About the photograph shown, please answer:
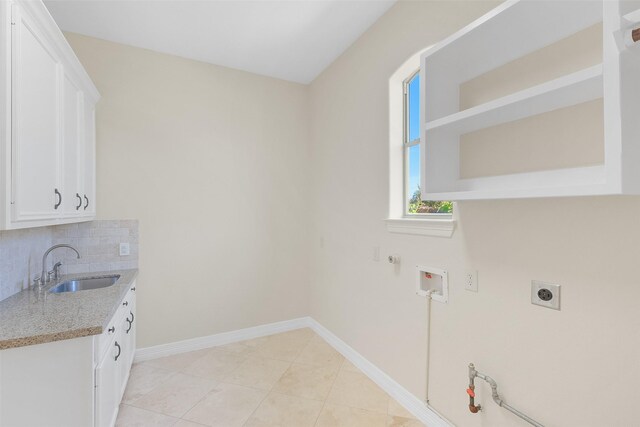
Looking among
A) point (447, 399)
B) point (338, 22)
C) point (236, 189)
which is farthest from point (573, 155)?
point (236, 189)

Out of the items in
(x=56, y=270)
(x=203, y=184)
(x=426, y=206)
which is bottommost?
(x=56, y=270)

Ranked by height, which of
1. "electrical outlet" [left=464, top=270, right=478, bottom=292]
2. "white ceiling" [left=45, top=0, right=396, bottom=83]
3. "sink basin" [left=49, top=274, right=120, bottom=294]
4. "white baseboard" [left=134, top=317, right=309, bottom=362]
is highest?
"white ceiling" [left=45, top=0, right=396, bottom=83]

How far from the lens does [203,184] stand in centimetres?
304

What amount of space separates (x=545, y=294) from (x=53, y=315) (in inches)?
95.3

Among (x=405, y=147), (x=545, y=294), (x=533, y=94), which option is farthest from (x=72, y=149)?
(x=545, y=294)

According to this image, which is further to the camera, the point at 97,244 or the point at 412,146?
the point at 97,244

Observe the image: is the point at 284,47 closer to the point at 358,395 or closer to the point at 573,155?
the point at 573,155

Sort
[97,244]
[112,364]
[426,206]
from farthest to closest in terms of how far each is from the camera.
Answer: [97,244], [426,206], [112,364]

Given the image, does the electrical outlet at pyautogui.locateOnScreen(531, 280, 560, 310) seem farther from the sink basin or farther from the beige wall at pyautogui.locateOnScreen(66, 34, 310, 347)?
the sink basin

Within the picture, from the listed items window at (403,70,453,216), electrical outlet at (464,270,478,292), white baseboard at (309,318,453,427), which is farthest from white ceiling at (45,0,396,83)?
white baseboard at (309,318,453,427)

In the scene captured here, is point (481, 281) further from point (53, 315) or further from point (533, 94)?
point (53, 315)

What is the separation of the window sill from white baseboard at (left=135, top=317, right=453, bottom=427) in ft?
3.72

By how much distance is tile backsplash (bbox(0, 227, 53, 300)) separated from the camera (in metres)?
1.77

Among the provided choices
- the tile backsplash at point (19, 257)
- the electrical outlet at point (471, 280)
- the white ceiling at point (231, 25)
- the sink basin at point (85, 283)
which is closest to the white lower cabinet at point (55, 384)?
the tile backsplash at point (19, 257)
